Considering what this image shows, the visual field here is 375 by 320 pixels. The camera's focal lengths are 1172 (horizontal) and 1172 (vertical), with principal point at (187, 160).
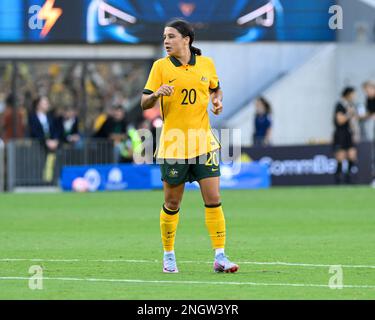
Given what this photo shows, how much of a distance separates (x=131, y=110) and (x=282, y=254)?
21.4 m

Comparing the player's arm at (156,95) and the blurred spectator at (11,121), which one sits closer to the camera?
the player's arm at (156,95)

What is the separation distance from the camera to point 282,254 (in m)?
14.4

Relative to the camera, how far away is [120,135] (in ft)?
102

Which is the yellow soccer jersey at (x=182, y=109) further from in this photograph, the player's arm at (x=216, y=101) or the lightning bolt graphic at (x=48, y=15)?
the lightning bolt graphic at (x=48, y=15)

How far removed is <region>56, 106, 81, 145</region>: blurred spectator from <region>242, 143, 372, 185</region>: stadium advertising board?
4583 millimetres

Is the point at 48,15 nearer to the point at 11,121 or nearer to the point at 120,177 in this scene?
the point at 11,121

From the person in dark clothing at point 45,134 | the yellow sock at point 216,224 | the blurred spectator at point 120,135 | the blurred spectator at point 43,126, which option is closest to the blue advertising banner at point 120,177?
the blurred spectator at point 120,135

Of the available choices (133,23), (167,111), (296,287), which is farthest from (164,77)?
(133,23)

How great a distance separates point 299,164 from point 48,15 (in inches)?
330

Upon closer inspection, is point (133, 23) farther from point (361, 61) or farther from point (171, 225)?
point (171, 225)

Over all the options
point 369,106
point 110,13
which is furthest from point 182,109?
point 110,13

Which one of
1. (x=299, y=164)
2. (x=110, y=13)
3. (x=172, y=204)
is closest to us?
(x=172, y=204)

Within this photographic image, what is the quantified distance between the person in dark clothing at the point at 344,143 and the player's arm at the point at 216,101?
18.0 m

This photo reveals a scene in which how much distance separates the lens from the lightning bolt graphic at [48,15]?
32.1m
